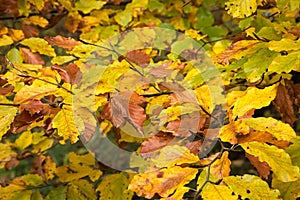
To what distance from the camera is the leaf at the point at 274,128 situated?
827 mm

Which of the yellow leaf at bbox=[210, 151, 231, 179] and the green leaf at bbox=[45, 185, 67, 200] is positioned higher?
the yellow leaf at bbox=[210, 151, 231, 179]

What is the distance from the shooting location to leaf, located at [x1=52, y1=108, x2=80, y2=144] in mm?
855

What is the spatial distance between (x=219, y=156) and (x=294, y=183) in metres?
0.17

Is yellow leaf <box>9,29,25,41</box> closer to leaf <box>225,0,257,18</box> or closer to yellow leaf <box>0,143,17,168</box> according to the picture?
yellow leaf <box>0,143,17,168</box>

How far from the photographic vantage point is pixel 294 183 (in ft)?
2.99

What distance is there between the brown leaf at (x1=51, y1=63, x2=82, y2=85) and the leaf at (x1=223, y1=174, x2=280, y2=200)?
38 centimetres

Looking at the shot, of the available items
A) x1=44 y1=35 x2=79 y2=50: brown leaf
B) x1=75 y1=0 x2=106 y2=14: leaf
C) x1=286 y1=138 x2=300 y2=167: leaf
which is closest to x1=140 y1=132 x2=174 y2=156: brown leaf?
x1=286 y1=138 x2=300 y2=167: leaf

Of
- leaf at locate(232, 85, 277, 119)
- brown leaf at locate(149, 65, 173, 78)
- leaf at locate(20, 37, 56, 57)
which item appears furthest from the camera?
leaf at locate(20, 37, 56, 57)

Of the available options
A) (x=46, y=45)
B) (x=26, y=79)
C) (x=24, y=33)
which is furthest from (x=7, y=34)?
(x=26, y=79)

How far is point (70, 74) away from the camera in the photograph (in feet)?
3.16

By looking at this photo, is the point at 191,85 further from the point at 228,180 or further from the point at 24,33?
the point at 24,33

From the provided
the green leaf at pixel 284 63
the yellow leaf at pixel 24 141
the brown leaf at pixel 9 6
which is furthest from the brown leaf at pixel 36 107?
the yellow leaf at pixel 24 141

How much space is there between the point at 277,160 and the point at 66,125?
0.39 meters

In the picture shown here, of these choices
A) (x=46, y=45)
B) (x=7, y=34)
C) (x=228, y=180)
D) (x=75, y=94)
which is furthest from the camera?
(x=7, y=34)
